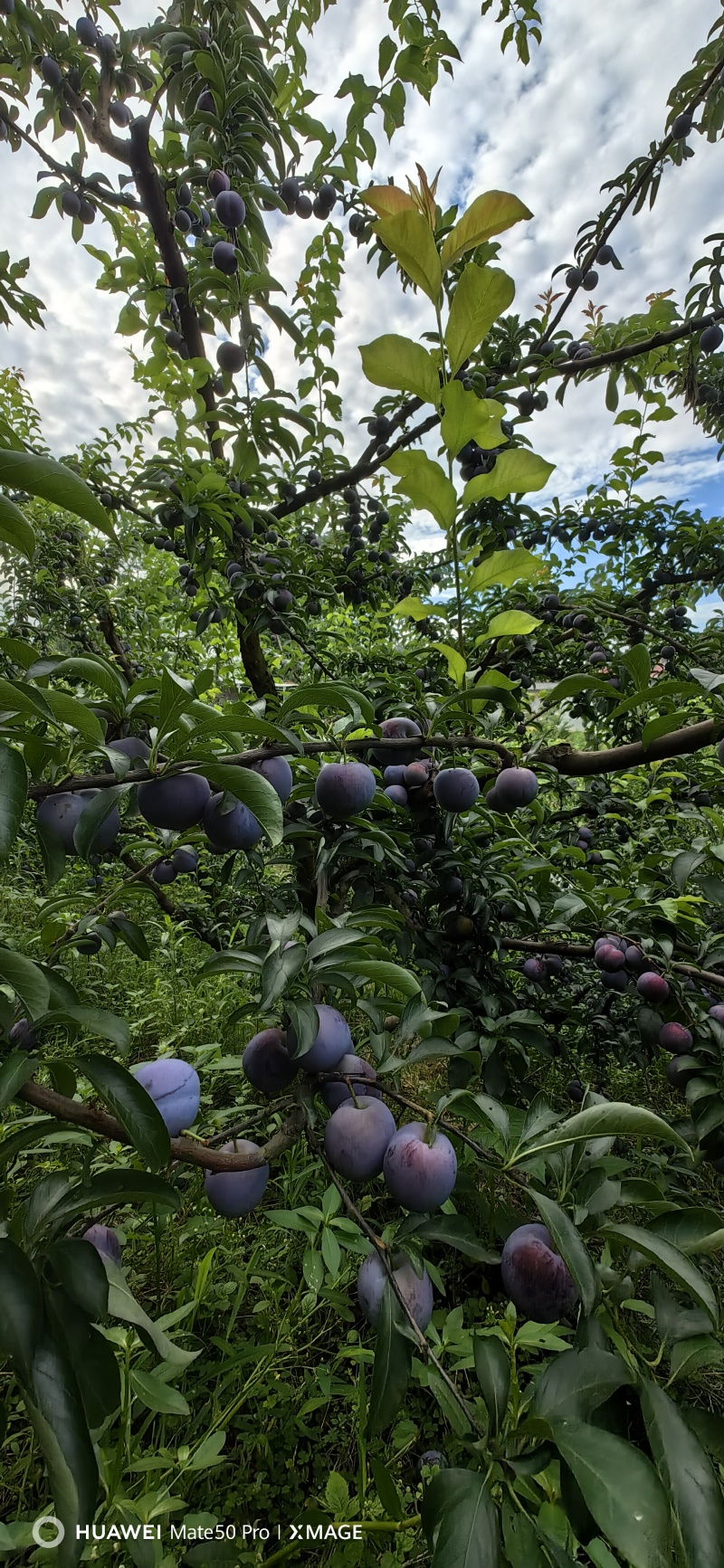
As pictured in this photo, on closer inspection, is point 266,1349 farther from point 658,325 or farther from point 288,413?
point 658,325

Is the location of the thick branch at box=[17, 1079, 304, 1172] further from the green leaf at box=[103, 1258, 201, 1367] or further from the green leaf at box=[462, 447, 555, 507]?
the green leaf at box=[462, 447, 555, 507]

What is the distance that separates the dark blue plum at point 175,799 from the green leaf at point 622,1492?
593 mm

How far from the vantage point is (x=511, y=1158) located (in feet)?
1.87

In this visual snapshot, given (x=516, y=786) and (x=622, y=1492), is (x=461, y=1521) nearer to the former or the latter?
(x=622, y=1492)

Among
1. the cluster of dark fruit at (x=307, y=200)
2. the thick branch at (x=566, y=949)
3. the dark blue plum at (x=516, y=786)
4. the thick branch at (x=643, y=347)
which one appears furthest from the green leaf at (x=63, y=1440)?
the cluster of dark fruit at (x=307, y=200)

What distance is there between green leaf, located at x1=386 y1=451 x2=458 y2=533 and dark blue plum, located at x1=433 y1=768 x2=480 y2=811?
1.40 feet

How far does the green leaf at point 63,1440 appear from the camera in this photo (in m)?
0.41

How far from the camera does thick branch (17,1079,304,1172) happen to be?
1.70ft

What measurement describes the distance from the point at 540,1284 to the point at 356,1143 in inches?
9.2

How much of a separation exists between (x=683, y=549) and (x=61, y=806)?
2.69m

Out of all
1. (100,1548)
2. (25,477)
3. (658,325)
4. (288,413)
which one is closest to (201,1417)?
(100,1548)

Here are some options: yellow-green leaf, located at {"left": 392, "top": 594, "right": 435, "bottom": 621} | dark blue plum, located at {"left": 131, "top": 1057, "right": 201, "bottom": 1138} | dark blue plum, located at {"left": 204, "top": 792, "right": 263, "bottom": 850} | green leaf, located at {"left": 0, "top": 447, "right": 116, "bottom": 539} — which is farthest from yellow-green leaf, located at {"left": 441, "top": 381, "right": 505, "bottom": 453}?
dark blue plum, located at {"left": 131, "top": 1057, "right": 201, "bottom": 1138}

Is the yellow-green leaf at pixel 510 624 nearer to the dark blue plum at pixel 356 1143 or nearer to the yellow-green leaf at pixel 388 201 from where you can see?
the yellow-green leaf at pixel 388 201

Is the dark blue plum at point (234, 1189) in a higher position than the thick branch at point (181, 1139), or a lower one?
lower
